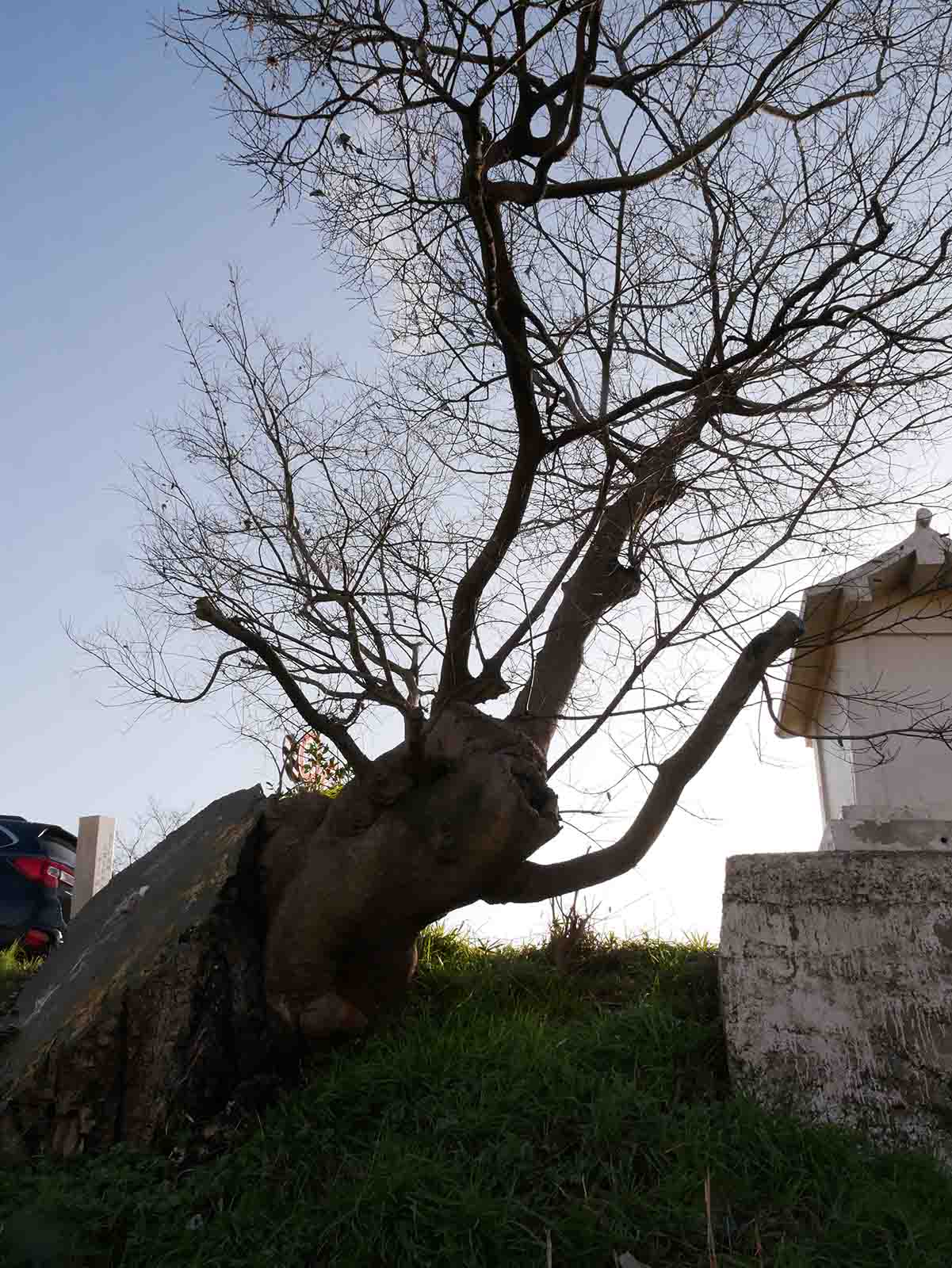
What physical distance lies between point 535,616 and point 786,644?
1182 mm

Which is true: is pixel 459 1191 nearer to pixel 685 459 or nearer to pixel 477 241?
pixel 685 459

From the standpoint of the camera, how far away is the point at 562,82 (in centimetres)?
458

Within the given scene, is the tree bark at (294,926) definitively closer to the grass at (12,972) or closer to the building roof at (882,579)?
the grass at (12,972)

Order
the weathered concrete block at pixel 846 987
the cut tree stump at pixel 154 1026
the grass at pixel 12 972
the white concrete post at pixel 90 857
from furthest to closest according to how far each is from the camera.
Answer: the white concrete post at pixel 90 857 → the grass at pixel 12 972 → the cut tree stump at pixel 154 1026 → the weathered concrete block at pixel 846 987

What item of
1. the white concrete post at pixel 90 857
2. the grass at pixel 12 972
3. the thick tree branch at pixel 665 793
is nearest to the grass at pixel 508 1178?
the thick tree branch at pixel 665 793

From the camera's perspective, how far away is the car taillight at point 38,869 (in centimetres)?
722

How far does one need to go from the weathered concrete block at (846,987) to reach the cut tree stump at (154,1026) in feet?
7.02

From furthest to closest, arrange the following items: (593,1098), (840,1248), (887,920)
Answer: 1. (887,920)
2. (593,1098)
3. (840,1248)

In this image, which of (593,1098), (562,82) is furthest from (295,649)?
(562,82)

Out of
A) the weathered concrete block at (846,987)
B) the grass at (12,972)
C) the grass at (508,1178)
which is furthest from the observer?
the grass at (12,972)

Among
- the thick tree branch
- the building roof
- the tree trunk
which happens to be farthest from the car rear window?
the building roof

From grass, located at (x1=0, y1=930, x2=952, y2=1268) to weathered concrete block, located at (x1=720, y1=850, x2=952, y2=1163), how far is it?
231 millimetres

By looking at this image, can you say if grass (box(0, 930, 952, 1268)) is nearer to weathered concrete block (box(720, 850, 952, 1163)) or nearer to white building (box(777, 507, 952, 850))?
weathered concrete block (box(720, 850, 952, 1163))

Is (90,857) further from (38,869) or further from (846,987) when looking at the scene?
(846,987)
